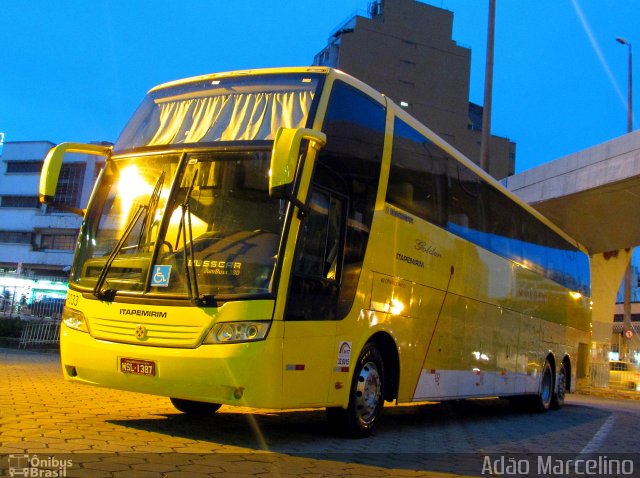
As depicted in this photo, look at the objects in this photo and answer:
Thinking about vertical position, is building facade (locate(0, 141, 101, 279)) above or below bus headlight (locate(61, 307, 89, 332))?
above

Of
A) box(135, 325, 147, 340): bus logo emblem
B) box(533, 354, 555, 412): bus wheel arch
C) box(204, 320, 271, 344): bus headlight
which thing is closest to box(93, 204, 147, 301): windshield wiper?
box(135, 325, 147, 340): bus logo emblem

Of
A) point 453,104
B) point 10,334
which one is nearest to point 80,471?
point 10,334

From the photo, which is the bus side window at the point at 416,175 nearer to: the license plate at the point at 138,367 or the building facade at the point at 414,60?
the license plate at the point at 138,367

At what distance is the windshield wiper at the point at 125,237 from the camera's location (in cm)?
672

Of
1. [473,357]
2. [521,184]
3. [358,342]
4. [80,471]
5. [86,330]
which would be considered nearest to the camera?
[80,471]

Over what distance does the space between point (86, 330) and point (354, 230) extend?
302cm

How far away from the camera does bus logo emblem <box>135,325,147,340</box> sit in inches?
253

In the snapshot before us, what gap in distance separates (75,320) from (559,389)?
12.2 metres

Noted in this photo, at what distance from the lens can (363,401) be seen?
24.6 feet

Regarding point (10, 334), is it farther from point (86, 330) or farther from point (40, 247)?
point (40, 247)

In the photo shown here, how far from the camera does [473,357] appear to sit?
1062 centimetres

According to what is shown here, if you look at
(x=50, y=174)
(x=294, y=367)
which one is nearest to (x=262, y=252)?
(x=294, y=367)

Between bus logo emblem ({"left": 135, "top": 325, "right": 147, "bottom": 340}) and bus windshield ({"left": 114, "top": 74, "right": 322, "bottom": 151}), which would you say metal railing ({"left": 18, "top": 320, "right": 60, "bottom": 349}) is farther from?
bus logo emblem ({"left": 135, "top": 325, "right": 147, "bottom": 340})

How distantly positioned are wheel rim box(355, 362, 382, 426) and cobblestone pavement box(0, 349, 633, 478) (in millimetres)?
295
